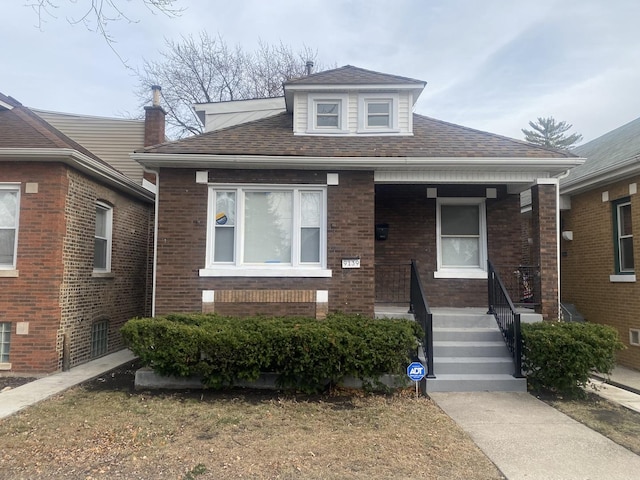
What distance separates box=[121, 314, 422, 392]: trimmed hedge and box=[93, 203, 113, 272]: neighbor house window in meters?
3.58

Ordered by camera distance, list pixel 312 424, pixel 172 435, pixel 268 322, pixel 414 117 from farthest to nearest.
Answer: pixel 414 117 < pixel 268 322 < pixel 312 424 < pixel 172 435

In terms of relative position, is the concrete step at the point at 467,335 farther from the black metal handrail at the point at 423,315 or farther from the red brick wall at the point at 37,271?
the red brick wall at the point at 37,271

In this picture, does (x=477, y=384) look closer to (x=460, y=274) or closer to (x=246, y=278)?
(x=460, y=274)

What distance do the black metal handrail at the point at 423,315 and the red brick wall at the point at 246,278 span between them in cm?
75

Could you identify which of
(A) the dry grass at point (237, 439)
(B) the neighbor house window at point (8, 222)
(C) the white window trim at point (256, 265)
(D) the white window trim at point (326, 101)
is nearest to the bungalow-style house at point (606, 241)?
(D) the white window trim at point (326, 101)

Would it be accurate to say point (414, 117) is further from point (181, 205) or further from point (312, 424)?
point (312, 424)

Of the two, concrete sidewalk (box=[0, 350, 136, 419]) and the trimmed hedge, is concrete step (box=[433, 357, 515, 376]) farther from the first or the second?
concrete sidewalk (box=[0, 350, 136, 419])

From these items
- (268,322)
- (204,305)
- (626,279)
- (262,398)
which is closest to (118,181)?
(204,305)

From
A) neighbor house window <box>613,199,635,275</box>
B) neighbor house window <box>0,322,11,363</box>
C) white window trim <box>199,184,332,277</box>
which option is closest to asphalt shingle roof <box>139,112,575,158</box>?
white window trim <box>199,184,332,277</box>

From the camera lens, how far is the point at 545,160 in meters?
7.69

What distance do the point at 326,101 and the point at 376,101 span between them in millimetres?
1056

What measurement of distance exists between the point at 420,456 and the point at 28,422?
14.8 feet

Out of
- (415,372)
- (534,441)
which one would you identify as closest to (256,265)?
(415,372)

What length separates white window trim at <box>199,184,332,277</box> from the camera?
25.5 feet
